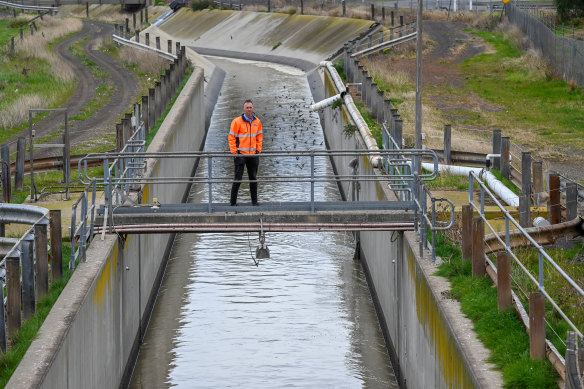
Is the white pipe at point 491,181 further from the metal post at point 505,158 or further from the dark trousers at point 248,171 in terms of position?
the dark trousers at point 248,171

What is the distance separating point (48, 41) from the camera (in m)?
62.8

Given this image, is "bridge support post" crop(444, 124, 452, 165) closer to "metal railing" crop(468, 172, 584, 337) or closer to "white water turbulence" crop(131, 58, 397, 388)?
"white water turbulence" crop(131, 58, 397, 388)

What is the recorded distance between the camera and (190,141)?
3500cm

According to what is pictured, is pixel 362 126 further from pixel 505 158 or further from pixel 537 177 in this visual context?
pixel 537 177

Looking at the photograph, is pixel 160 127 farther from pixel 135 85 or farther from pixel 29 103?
pixel 135 85

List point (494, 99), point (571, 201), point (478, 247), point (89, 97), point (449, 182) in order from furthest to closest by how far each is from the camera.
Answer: point (89, 97) < point (494, 99) < point (449, 182) < point (571, 201) < point (478, 247)

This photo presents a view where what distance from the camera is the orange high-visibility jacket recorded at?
54.4 feet

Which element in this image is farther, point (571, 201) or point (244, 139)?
point (571, 201)

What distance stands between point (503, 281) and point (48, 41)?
54259 millimetres

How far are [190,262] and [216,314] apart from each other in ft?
12.1

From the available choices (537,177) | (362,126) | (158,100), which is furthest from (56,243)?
(158,100)

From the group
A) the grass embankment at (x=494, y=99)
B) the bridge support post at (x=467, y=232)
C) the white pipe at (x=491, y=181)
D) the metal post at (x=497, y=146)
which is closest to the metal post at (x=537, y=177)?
the white pipe at (x=491, y=181)

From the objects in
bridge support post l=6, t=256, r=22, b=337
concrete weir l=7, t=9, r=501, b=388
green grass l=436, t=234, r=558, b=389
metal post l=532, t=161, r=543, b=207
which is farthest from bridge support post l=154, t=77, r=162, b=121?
bridge support post l=6, t=256, r=22, b=337

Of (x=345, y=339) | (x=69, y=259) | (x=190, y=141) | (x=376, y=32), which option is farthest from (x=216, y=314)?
(x=376, y=32)
